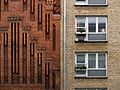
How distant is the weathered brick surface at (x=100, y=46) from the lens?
3325 cm

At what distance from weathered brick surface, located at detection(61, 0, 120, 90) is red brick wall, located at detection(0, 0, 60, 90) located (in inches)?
Result: 31.3

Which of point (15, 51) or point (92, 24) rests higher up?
point (92, 24)

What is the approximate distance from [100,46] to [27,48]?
4738mm

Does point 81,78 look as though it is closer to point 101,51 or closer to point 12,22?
point 101,51

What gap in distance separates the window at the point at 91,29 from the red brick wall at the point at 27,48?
1.37m

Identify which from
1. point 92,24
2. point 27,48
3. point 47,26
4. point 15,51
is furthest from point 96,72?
point 15,51

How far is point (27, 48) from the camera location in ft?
110

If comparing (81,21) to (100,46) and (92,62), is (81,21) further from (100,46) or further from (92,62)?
(92,62)

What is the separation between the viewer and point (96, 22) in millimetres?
33562

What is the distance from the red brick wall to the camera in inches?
1315

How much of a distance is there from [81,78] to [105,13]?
4494mm

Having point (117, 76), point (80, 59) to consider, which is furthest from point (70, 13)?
point (117, 76)

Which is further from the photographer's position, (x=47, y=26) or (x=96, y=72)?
(x=47, y=26)

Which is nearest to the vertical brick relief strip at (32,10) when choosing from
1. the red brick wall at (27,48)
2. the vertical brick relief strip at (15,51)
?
the red brick wall at (27,48)
